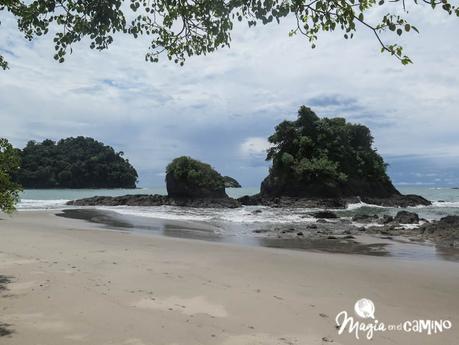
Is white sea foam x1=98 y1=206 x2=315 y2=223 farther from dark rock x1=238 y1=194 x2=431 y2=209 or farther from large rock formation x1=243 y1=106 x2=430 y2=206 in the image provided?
large rock formation x1=243 y1=106 x2=430 y2=206

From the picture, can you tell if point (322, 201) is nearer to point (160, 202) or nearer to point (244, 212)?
point (244, 212)

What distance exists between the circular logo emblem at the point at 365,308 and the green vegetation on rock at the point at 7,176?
4880 millimetres

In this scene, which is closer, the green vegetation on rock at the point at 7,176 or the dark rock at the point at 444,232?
the green vegetation on rock at the point at 7,176

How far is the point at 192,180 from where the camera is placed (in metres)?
43.0

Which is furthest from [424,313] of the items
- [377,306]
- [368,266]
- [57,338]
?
[57,338]

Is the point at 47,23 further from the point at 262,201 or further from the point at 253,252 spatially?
the point at 262,201

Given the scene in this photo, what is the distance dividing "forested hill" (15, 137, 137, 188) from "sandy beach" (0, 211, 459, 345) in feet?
296

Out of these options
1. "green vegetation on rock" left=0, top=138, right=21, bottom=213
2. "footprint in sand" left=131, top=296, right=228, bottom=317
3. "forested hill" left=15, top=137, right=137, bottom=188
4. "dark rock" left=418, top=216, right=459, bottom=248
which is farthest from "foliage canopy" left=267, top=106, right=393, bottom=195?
"forested hill" left=15, top=137, right=137, bottom=188

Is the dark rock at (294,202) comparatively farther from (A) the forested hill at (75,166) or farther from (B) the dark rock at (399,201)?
(A) the forested hill at (75,166)

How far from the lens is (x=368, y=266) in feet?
32.8

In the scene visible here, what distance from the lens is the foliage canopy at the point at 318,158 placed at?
4644 cm

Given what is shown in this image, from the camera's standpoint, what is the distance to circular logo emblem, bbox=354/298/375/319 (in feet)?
19.5

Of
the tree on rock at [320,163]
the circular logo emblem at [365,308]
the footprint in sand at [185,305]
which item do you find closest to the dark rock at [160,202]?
the tree on rock at [320,163]

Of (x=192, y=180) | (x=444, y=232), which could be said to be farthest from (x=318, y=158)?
(x=444, y=232)
